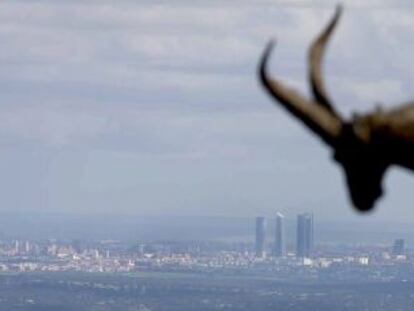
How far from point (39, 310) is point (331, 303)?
28026 mm

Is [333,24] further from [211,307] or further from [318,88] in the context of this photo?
[211,307]

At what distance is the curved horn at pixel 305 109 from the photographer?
5539 millimetres

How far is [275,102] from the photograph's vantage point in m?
5.59

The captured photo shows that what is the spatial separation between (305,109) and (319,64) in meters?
0.13

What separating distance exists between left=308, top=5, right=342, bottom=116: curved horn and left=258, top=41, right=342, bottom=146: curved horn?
0.02 meters

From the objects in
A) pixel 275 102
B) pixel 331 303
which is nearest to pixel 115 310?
pixel 331 303

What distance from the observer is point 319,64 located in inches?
219

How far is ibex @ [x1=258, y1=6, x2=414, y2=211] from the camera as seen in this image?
5402 mm

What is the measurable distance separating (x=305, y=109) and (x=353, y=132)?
0.64ft

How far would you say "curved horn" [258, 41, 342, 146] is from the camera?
554 centimetres

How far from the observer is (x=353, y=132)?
17.9 ft

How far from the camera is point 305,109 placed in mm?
5586

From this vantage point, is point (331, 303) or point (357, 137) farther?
point (331, 303)

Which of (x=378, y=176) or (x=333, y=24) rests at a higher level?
(x=333, y=24)
